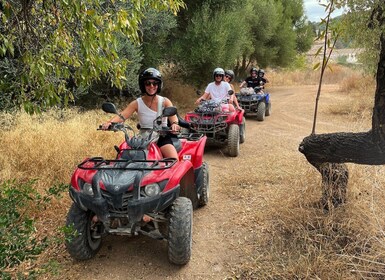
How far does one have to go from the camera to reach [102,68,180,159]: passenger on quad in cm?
365

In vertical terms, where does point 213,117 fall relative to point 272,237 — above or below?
above

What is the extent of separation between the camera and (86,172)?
A: 3.02m

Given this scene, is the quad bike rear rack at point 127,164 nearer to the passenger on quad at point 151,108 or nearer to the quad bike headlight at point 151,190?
the quad bike headlight at point 151,190

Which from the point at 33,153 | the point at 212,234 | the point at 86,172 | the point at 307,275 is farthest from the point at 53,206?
the point at 307,275

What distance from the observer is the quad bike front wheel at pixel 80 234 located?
3049 millimetres

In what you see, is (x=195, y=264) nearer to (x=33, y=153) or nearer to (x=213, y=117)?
(x=33, y=153)

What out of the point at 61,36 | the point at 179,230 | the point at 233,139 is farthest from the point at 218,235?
the point at 233,139

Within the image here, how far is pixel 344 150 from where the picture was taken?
3.24m

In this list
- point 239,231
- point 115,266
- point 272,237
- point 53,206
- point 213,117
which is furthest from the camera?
point 213,117

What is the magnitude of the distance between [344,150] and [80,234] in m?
2.33

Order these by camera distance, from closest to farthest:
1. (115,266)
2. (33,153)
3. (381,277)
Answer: (381,277), (115,266), (33,153)

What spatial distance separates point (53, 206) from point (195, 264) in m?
1.84

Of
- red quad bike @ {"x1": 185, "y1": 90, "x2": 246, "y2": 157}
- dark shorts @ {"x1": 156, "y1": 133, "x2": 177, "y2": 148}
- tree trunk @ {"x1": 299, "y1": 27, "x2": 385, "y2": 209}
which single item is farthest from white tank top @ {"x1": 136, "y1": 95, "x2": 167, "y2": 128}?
red quad bike @ {"x1": 185, "y1": 90, "x2": 246, "y2": 157}

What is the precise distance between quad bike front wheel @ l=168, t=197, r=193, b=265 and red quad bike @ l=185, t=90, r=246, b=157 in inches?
140
